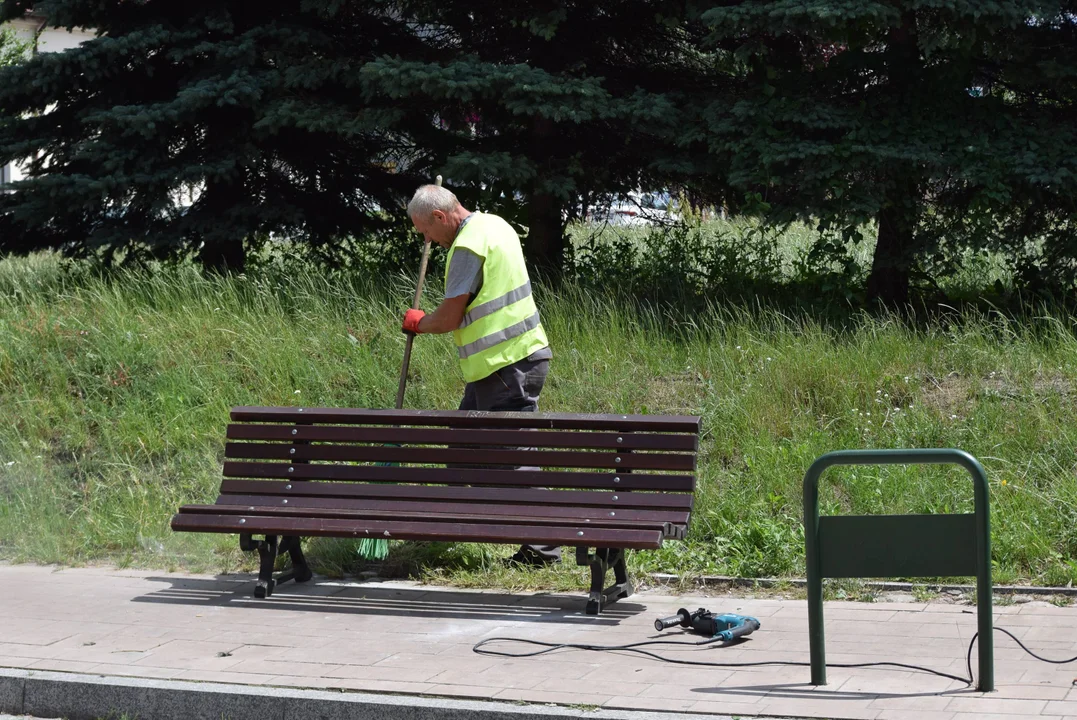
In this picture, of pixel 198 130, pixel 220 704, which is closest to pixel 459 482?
pixel 220 704

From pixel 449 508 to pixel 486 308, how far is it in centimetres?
102

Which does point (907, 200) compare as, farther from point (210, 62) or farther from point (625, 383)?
point (210, 62)

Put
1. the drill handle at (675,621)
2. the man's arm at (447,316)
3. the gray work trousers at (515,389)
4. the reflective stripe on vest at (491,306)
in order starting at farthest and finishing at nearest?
the gray work trousers at (515,389), the reflective stripe on vest at (491,306), the man's arm at (447,316), the drill handle at (675,621)

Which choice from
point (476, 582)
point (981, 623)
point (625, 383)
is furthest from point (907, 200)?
point (981, 623)

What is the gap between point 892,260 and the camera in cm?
964

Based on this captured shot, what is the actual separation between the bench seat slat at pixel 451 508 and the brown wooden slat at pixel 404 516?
27mm

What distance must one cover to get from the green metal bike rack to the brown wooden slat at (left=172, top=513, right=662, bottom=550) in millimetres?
1133

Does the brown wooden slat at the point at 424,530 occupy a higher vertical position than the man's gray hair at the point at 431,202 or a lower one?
lower

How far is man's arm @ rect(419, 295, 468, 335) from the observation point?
20.7ft

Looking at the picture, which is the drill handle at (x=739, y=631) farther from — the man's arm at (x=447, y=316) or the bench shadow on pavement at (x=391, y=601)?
the man's arm at (x=447, y=316)

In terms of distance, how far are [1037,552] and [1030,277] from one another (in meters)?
3.82

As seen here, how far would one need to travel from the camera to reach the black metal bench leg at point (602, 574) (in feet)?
19.3

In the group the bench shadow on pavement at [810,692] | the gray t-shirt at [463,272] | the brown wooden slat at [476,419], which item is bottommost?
the bench shadow on pavement at [810,692]

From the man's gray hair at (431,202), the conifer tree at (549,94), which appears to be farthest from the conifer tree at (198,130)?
the man's gray hair at (431,202)
